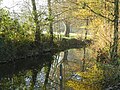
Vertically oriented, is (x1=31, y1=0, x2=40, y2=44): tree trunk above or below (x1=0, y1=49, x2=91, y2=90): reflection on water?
above

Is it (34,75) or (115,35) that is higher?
(115,35)

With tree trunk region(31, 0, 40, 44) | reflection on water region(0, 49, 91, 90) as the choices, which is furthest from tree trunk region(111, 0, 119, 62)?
tree trunk region(31, 0, 40, 44)

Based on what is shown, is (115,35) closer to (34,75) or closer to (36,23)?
(34,75)

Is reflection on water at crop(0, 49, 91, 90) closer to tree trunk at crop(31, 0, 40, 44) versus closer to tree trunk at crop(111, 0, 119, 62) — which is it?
tree trunk at crop(31, 0, 40, 44)

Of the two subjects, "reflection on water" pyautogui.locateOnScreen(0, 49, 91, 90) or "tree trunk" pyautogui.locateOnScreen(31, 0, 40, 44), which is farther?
"tree trunk" pyautogui.locateOnScreen(31, 0, 40, 44)

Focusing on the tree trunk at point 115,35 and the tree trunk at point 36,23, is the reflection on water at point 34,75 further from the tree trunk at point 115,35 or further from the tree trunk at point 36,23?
the tree trunk at point 115,35

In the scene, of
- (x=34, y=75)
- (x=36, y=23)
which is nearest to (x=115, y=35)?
(x=34, y=75)

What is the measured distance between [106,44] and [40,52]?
9.97 meters

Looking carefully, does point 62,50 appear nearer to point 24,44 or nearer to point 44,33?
point 44,33

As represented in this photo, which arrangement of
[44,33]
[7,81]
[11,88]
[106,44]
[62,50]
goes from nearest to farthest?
[11,88] → [7,81] → [106,44] → [44,33] → [62,50]

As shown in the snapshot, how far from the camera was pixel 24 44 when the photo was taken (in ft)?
93.0

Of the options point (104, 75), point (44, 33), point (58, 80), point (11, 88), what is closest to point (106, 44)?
point (58, 80)

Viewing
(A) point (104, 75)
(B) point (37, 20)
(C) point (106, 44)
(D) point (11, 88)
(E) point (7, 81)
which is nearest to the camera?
(A) point (104, 75)

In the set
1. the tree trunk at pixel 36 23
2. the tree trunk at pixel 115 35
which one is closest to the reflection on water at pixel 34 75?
the tree trunk at pixel 36 23
